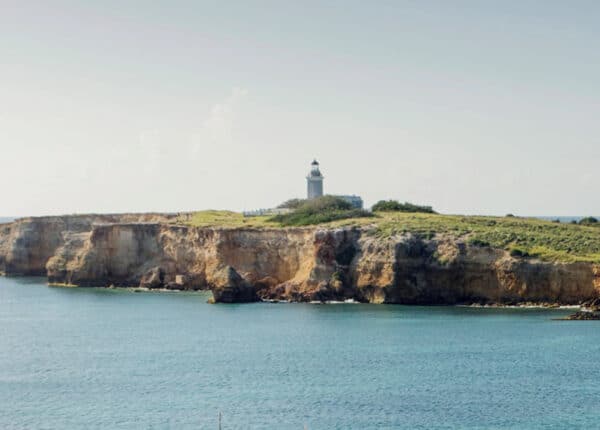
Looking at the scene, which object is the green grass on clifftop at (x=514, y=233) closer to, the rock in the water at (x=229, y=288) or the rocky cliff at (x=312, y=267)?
the rocky cliff at (x=312, y=267)

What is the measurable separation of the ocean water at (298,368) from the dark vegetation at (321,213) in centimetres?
1688

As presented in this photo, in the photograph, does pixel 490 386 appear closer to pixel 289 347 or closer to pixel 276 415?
pixel 276 415

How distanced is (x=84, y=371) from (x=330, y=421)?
60.4ft

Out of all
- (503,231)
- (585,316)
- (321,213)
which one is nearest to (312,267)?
(321,213)

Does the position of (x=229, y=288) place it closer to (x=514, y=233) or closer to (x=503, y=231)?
(x=503, y=231)

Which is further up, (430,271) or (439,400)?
(430,271)

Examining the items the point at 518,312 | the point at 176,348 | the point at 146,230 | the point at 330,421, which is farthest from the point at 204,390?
the point at 146,230

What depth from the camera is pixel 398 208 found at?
111000mm

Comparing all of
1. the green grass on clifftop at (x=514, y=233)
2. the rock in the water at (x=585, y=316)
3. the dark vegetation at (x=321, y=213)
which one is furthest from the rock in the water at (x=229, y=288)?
the rock in the water at (x=585, y=316)

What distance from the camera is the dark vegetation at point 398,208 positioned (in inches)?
4360

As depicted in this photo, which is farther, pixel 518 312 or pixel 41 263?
pixel 41 263

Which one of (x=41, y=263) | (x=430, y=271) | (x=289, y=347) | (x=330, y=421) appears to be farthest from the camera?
(x=41, y=263)

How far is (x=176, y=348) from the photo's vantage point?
6631 cm

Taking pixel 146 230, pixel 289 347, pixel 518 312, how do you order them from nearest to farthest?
pixel 289 347 < pixel 518 312 < pixel 146 230
